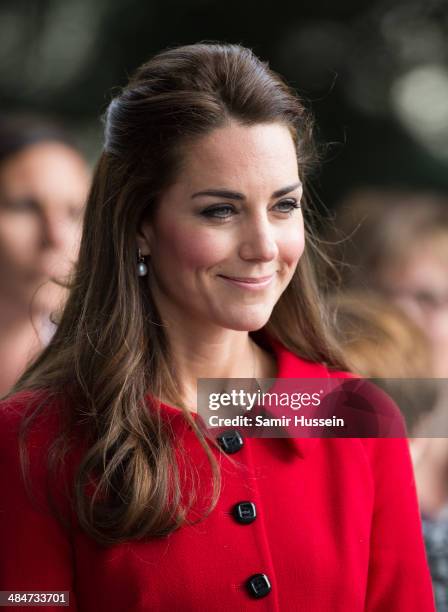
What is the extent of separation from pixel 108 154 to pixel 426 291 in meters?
1.81

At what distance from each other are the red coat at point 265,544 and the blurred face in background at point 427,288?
136cm

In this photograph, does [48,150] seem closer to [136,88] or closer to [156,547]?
[136,88]

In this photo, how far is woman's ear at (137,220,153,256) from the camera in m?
1.83

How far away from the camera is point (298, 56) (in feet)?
11.2

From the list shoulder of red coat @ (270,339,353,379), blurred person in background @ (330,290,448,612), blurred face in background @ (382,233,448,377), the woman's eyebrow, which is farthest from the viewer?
blurred face in background @ (382,233,448,377)

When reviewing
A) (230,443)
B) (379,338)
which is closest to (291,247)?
(230,443)

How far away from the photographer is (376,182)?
3.62 meters

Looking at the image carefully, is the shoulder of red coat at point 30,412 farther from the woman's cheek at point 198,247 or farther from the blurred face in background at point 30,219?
the blurred face in background at point 30,219

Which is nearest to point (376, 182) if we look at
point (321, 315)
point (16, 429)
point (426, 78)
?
point (426, 78)

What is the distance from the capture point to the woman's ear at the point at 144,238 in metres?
1.83

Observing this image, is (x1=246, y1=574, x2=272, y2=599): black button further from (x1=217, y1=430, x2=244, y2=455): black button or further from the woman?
(x1=217, y1=430, x2=244, y2=455): black button

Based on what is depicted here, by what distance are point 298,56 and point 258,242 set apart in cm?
187

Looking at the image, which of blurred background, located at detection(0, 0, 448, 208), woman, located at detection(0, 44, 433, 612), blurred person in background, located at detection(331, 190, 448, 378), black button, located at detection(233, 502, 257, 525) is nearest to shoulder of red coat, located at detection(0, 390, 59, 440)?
woman, located at detection(0, 44, 433, 612)

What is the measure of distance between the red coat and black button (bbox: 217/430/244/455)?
1cm
